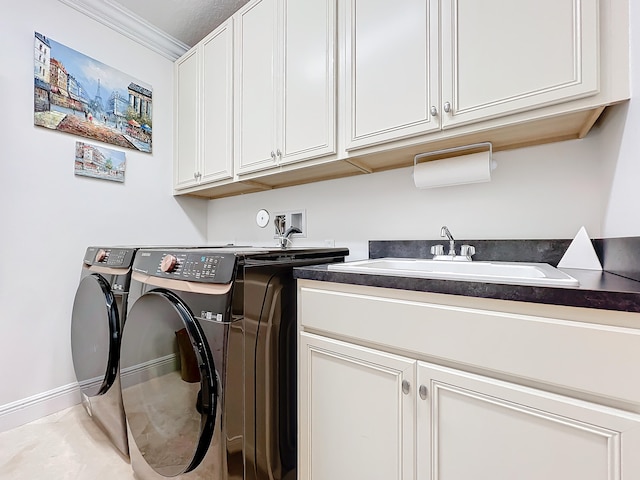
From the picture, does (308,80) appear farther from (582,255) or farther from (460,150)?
(582,255)

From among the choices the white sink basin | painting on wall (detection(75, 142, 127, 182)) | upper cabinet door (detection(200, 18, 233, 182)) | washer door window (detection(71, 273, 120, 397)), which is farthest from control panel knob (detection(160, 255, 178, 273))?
painting on wall (detection(75, 142, 127, 182))

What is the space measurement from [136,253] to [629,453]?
1.66 meters

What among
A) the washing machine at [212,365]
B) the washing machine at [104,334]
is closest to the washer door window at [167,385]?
the washing machine at [212,365]

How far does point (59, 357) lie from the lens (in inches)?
69.8

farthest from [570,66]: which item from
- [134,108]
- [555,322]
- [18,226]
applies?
[18,226]

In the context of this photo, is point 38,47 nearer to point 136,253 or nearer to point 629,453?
point 136,253

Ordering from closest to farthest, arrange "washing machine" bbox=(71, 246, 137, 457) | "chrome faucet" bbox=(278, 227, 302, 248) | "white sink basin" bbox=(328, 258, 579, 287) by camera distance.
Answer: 1. "white sink basin" bbox=(328, 258, 579, 287)
2. "washing machine" bbox=(71, 246, 137, 457)
3. "chrome faucet" bbox=(278, 227, 302, 248)

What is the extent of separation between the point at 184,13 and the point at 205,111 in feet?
2.10

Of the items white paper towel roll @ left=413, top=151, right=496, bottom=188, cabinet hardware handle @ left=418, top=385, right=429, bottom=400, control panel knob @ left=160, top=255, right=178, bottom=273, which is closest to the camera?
cabinet hardware handle @ left=418, top=385, right=429, bottom=400

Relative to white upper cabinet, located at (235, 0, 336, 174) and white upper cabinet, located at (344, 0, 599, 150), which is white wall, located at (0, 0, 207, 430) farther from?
white upper cabinet, located at (344, 0, 599, 150)

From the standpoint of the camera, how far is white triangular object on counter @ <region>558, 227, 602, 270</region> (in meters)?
0.98

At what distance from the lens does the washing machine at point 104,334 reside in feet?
4.38

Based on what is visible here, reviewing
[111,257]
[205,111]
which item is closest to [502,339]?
[111,257]

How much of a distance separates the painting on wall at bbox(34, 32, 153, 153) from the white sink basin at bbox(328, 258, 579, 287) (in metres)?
1.85
